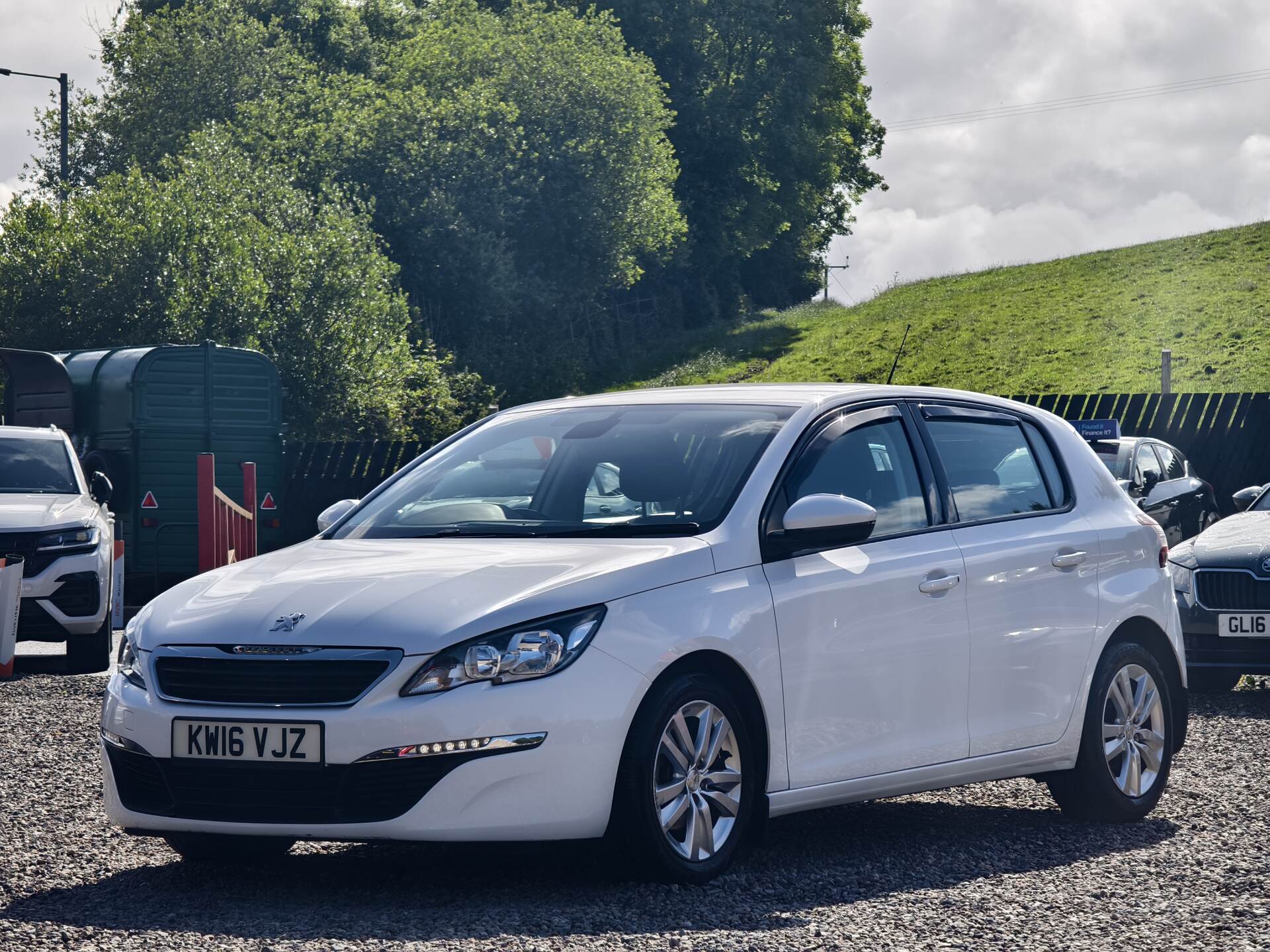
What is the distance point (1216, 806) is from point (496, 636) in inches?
147

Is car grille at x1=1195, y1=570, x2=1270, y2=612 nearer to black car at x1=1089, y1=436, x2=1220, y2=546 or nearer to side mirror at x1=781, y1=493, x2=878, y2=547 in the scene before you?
black car at x1=1089, y1=436, x2=1220, y2=546

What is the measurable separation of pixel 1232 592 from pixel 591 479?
6.46 metres

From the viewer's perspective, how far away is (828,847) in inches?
257

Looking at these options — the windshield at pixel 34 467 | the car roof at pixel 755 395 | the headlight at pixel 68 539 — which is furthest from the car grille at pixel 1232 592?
the windshield at pixel 34 467

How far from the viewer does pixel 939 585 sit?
6535mm

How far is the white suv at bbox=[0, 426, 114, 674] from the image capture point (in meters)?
13.3

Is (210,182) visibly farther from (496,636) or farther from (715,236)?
(496,636)

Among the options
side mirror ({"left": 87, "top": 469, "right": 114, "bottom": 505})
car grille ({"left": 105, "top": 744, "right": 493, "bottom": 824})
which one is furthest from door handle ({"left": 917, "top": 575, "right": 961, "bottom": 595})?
side mirror ({"left": 87, "top": 469, "right": 114, "bottom": 505})

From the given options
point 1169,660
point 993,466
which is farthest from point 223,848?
point 1169,660

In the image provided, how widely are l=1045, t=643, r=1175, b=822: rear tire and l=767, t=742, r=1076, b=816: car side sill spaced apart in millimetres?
97

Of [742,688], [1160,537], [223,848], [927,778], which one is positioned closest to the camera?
[742,688]

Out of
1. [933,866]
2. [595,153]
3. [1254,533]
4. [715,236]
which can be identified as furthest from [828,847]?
[715,236]

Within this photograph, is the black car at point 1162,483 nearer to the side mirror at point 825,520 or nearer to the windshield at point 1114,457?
the windshield at point 1114,457

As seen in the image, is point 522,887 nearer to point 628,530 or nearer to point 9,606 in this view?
point 628,530
